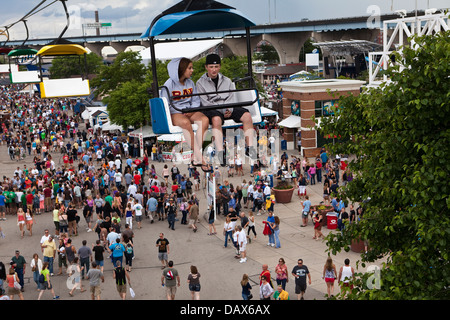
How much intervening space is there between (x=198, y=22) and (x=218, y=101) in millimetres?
1050

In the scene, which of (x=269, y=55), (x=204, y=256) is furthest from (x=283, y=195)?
(x=269, y=55)

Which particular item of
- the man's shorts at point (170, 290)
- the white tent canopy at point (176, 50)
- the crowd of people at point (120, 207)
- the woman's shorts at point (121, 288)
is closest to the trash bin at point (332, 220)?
Result: the crowd of people at point (120, 207)

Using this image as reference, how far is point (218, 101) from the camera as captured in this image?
7586 millimetres

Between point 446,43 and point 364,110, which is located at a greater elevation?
point 446,43

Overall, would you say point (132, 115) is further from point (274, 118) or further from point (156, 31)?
point (156, 31)

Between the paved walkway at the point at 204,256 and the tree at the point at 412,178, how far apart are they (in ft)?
17.0

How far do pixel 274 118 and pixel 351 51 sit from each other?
29.3m

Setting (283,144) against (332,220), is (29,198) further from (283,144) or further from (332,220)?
(283,144)

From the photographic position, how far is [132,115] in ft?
124

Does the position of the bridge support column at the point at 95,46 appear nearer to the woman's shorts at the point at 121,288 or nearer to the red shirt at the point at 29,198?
the red shirt at the point at 29,198

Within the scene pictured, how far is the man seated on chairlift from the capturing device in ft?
24.5

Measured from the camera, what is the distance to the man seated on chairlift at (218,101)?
7.47 metres

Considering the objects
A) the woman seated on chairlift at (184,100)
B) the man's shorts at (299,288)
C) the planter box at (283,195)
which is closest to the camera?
the woman seated on chairlift at (184,100)
